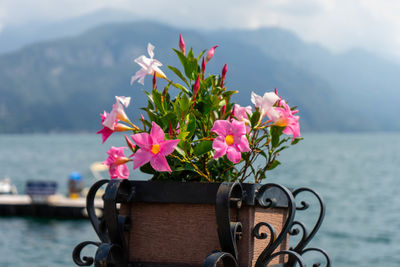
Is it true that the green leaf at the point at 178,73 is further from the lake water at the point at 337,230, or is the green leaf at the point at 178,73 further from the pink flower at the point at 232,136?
the lake water at the point at 337,230

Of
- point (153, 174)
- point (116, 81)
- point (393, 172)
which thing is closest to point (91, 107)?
point (116, 81)

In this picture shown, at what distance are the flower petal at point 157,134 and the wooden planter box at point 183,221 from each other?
16cm

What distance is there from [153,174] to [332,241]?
26665mm

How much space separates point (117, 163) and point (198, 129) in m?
0.31

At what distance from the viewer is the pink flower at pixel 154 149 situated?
1750 millimetres

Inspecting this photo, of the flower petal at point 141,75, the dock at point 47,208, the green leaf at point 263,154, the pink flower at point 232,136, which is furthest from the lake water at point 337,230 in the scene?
the pink flower at point 232,136

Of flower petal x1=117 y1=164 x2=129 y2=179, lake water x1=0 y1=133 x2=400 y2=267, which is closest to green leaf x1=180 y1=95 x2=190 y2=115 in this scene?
flower petal x1=117 y1=164 x2=129 y2=179

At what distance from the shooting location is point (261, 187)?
1.76 metres

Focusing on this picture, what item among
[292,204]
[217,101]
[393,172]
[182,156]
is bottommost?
[393,172]

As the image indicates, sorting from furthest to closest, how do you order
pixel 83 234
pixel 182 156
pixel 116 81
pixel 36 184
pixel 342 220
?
pixel 116 81
pixel 342 220
pixel 83 234
pixel 36 184
pixel 182 156

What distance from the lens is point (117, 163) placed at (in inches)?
78.2

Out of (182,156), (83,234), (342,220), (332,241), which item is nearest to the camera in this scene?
(182,156)

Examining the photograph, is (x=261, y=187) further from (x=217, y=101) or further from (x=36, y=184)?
(x=36, y=184)

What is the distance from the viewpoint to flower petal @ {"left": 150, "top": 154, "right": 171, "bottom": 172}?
175 centimetres
